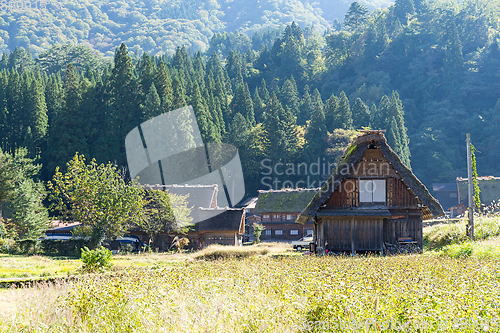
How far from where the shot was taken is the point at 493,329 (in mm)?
6660

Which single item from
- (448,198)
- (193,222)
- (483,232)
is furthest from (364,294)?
(448,198)

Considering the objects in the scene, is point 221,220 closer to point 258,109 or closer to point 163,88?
point 163,88

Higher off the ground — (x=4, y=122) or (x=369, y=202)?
(x=4, y=122)

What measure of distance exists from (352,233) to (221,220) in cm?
2130

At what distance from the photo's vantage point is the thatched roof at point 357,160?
2080 cm

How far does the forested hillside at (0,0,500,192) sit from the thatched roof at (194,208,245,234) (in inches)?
851

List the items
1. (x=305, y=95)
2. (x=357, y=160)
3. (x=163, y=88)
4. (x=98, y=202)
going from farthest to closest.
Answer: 1. (x=305, y=95)
2. (x=163, y=88)
3. (x=98, y=202)
4. (x=357, y=160)

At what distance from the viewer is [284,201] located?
170ft

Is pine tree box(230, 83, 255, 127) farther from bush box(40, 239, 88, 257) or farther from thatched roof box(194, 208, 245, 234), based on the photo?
bush box(40, 239, 88, 257)

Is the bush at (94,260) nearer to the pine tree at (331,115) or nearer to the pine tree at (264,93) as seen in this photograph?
the pine tree at (331,115)

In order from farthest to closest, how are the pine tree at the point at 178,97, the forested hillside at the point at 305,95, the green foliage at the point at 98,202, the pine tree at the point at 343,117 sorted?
the pine tree at the point at 343,117, the pine tree at the point at 178,97, the forested hillside at the point at 305,95, the green foliage at the point at 98,202

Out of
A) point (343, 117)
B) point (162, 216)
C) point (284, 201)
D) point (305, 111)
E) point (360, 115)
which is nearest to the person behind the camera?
point (162, 216)

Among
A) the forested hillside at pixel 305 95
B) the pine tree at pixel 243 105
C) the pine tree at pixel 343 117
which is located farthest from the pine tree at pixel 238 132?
the pine tree at pixel 343 117

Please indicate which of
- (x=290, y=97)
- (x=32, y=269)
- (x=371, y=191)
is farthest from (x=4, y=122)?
(x=371, y=191)
